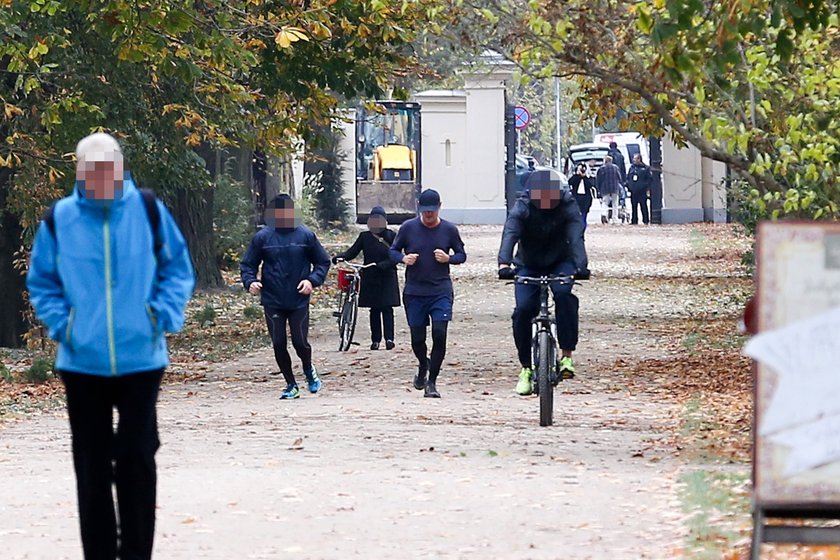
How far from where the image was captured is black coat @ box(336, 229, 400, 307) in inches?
757

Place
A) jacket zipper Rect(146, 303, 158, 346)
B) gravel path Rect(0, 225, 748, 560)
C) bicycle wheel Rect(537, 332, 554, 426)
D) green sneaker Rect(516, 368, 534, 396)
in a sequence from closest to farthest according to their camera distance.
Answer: jacket zipper Rect(146, 303, 158, 346), gravel path Rect(0, 225, 748, 560), bicycle wheel Rect(537, 332, 554, 426), green sneaker Rect(516, 368, 534, 396)

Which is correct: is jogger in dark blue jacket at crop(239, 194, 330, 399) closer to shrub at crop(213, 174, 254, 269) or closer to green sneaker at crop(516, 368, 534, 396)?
green sneaker at crop(516, 368, 534, 396)

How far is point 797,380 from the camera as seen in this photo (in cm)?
597

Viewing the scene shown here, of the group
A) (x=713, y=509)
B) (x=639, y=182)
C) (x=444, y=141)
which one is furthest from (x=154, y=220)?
(x=444, y=141)

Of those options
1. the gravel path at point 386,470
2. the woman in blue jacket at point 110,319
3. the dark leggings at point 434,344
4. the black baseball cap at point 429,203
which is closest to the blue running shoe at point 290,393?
the gravel path at point 386,470

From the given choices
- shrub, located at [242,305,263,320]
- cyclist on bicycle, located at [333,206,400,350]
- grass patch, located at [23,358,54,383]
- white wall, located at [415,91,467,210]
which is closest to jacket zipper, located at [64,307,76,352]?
grass patch, located at [23,358,54,383]

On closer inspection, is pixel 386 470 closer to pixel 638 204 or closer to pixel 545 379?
pixel 545 379

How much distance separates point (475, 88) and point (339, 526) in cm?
4725

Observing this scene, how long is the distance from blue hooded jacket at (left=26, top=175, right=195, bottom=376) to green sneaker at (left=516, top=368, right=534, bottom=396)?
301 inches

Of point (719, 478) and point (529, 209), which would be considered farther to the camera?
point (529, 209)

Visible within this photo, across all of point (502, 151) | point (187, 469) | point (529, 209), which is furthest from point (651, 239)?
point (187, 469)

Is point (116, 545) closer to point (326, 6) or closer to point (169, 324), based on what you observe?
point (169, 324)

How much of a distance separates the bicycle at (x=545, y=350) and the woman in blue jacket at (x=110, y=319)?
5.93 metres

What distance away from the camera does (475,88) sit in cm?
5534
